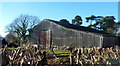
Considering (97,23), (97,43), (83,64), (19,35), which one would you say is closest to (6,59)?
(83,64)

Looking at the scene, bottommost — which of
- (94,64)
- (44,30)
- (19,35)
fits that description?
(19,35)

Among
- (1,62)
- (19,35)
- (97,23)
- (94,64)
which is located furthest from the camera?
(97,23)

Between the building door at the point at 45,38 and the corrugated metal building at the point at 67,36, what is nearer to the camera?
the corrugated metal building at the point at 67,36

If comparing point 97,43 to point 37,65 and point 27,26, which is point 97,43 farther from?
point 27,26

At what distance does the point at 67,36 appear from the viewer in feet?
61.7

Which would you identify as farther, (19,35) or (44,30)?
(19,35)

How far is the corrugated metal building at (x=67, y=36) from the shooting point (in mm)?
16328

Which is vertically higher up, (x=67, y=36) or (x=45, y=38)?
(x=67, y=36)

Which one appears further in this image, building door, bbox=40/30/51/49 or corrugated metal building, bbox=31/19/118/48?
building door, bbox=40/30/51/49

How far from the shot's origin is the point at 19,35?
30.8 meters

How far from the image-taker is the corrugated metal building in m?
16.3

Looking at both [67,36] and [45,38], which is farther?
[45,38]

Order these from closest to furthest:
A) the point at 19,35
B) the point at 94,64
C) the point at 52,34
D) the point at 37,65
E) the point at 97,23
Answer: the point at 37,65, the point at 94,64, the point at 52,34, the point at 19,35, the point at 97,23

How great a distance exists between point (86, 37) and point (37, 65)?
14.6 m
